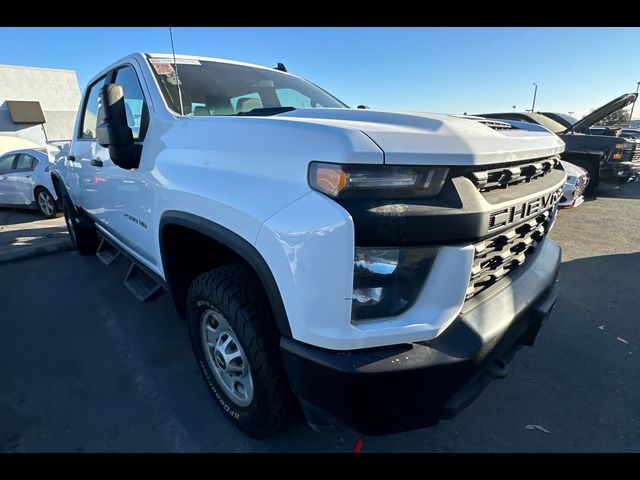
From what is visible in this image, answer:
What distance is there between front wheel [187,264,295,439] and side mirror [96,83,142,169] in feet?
3.14

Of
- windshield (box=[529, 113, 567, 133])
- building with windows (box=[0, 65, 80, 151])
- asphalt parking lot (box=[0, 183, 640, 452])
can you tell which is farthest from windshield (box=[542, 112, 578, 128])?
A: building with windows (box=[0, 65, 80, 151])

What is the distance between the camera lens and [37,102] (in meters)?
23.4

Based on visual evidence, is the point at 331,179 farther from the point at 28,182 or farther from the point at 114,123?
the point at 28,182

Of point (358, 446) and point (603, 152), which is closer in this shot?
point (358, 446)

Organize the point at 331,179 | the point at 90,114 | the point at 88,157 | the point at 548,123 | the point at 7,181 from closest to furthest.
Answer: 1. the point at 331,179
2. the point at 88,157
3. the point at 90,114
4. the point at 7,181
5. the point at 548,123

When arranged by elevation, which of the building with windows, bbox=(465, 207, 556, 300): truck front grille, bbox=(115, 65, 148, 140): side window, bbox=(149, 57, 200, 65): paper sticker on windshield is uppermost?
the building with windows

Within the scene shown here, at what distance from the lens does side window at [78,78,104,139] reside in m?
3.60

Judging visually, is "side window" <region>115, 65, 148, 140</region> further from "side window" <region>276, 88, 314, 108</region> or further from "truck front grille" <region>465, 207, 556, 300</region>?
"truck front grille" <region>465, 207, 556, 300</region>

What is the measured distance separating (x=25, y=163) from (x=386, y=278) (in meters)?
9.87

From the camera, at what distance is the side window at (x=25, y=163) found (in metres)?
7.97

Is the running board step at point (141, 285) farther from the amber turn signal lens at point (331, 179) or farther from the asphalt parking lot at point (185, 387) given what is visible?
the amber turn signal lens at point (331, 179)

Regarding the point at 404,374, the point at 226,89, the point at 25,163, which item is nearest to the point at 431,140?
the point at 404,374
